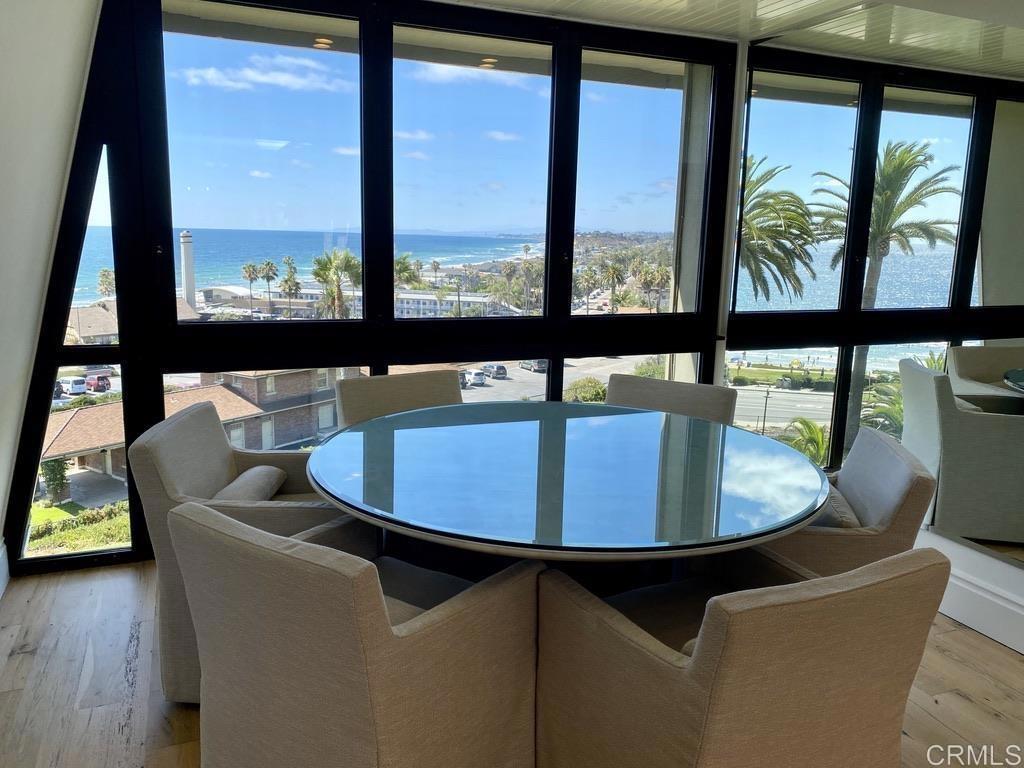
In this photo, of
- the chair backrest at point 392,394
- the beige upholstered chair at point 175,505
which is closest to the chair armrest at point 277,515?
the beige upholstered chair at point 175,505

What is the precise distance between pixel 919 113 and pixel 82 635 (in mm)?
3934

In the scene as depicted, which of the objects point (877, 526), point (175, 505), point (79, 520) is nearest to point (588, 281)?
point (877, 526)

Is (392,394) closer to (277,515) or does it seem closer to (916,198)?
(277,515)

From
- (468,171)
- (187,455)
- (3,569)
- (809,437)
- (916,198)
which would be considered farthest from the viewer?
(809,437)

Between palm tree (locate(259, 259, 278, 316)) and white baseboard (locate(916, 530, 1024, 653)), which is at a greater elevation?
palm tree (locate(259, 259, 278, 316))

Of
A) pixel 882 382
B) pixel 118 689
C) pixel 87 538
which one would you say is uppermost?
pixel 882 382

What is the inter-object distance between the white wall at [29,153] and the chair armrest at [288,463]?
89 centimetres

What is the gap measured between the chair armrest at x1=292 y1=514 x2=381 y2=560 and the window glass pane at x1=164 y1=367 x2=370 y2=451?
4.69 feet

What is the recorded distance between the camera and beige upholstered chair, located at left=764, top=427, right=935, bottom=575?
81.1 inches

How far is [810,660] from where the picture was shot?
1.34 m

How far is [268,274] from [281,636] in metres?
2.27

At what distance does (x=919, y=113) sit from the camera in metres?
3.22

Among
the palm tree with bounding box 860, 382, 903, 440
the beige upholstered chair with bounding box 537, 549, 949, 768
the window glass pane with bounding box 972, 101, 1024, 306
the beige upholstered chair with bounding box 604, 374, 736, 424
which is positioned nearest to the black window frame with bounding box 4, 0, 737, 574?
the beige upholstered chair with bounding box 604, 374, 736, 424

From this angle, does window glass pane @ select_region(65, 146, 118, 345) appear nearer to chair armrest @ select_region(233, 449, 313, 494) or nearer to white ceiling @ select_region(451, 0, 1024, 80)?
chair armrest @ select_region(233, 449, 313, 494)
